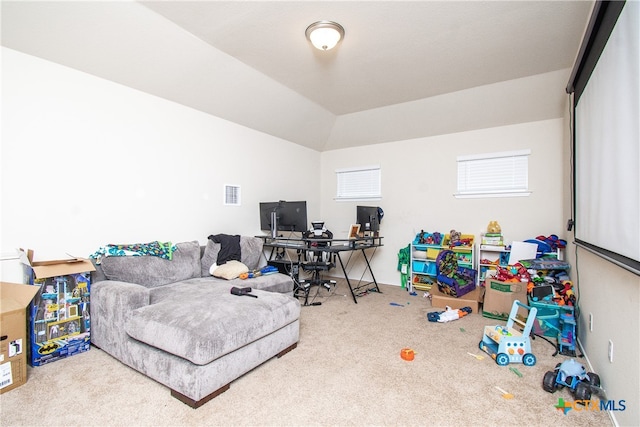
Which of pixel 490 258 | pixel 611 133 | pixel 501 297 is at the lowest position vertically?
pixel 501 297

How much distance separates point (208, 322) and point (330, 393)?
Result: 91 cm

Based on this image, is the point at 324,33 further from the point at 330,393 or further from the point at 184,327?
the point at 330,393

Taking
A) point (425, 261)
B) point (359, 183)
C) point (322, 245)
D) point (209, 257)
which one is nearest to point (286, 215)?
point (322, 245)

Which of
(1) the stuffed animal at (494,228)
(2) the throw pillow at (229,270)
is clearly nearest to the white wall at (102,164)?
(2) the throw pillow at (229,270)

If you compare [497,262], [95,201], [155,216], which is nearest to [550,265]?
[497,262]

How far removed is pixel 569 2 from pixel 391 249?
366 centimetres

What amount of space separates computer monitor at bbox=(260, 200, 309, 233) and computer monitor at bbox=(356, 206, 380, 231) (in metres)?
0.98

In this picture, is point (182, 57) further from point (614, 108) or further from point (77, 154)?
point (614, 108)

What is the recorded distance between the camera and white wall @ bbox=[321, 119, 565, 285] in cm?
404

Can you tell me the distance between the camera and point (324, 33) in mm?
2588

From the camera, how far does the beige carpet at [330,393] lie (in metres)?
1.71

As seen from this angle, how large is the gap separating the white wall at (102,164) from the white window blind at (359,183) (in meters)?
2.02

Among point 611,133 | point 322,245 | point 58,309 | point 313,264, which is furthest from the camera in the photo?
point 322,245

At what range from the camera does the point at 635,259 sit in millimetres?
1388
